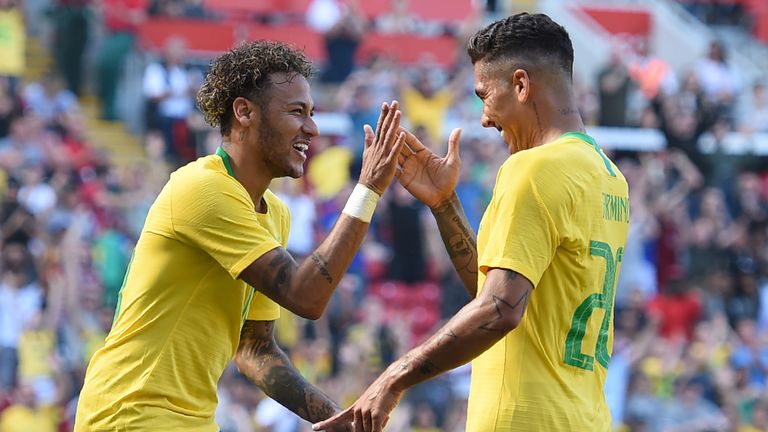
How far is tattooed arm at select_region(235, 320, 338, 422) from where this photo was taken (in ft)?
18.2

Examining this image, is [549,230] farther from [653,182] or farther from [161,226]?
[653,182]

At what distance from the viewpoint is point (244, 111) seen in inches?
211

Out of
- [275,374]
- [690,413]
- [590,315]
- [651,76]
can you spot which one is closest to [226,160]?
[275,374]

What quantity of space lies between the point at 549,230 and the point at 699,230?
413 inches

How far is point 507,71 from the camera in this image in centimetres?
479

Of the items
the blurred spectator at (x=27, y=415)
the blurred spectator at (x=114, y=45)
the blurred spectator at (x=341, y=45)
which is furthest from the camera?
the blurred spectator at (x=341, y=45)

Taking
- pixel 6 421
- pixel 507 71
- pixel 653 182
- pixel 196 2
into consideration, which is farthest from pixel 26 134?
pixel 507 71

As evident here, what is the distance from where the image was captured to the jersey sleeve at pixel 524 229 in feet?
14.4

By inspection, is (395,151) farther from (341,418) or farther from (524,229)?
(341,418)

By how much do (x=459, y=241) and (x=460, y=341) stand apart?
1.10 m

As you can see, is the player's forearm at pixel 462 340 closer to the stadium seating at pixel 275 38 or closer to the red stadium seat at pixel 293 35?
the stadium seating at pixel 275 38

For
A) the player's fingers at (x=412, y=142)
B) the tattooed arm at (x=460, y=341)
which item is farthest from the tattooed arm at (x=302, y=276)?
the player's fingers at (x=412, y=142)

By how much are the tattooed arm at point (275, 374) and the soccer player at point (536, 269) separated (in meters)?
0.70

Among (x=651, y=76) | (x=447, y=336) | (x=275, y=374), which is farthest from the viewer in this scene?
(x=651, y=76)
